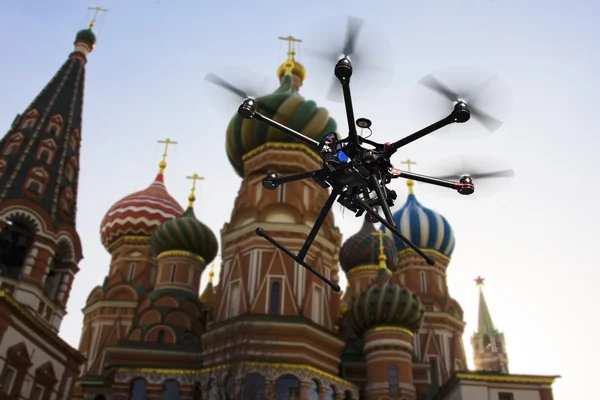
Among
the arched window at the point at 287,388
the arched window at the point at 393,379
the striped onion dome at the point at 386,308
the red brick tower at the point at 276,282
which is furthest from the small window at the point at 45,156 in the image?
the arched window at the point at 393,379

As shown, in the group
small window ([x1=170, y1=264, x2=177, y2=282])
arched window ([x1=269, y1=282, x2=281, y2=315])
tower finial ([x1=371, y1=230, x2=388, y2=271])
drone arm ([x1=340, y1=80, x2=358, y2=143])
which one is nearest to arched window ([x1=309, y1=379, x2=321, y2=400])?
arched window ([x1=269, y1=282, x2=281, y2=315])

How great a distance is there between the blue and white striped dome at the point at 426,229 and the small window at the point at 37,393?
862 inches

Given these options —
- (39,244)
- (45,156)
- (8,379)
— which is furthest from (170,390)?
(45,156)

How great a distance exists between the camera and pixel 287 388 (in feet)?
72.6

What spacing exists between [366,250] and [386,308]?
352 inches

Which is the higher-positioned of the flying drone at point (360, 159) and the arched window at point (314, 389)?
the arched window at point (314, 389)

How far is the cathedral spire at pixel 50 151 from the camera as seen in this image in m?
23.7

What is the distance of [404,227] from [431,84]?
3259 cm

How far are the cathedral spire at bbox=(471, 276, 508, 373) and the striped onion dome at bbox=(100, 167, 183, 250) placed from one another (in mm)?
37650

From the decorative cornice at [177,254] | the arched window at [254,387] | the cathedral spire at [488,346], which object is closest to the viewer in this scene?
the arched window at [254,387]

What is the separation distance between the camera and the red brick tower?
22422 millimetres

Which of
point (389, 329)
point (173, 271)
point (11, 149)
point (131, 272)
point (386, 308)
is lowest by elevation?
point (389, 329)

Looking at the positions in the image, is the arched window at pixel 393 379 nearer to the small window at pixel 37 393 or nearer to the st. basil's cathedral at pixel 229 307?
the st. basil's cathedral at pixel 229 307

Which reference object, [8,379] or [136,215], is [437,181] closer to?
[8,379]
